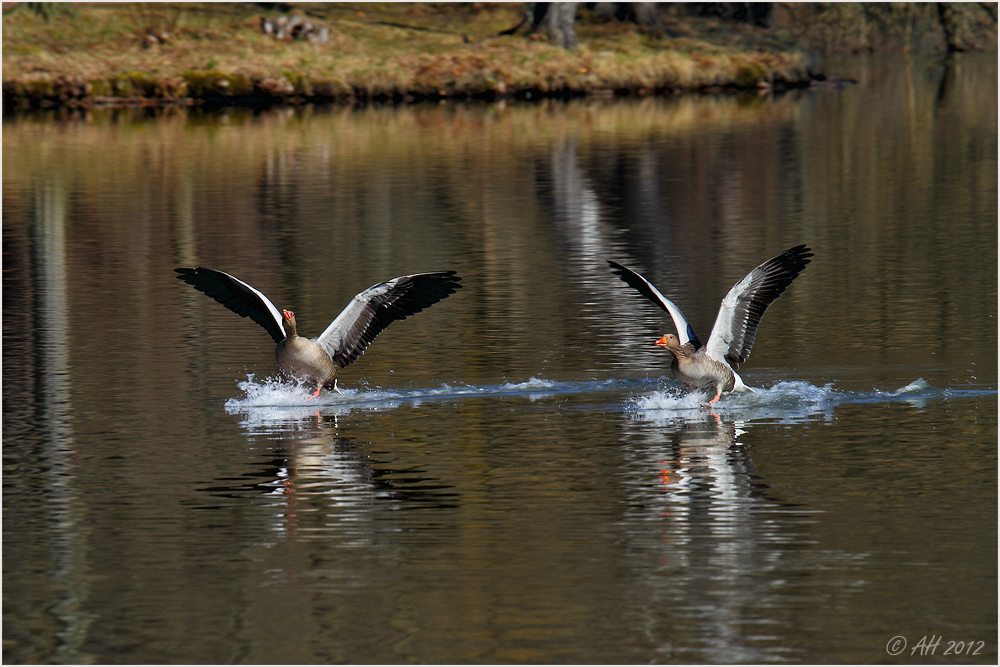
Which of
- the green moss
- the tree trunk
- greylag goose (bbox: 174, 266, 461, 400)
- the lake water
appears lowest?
the lake water

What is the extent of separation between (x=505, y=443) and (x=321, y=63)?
1841 inches

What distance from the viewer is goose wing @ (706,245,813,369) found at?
14.1m

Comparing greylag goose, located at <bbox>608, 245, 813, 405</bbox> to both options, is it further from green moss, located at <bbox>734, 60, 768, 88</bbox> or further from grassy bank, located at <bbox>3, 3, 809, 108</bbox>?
green moss, located at <bbox>734, 60, 768, 88</bbox>

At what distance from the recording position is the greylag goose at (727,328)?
13.6 metres

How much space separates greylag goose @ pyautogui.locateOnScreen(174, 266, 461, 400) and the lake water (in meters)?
0.40

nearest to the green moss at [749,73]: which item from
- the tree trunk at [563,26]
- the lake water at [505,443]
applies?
the tree trunk at [563,26]

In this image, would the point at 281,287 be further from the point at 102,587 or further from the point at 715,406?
the point at 102,587

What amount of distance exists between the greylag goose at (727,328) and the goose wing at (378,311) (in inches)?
66.5

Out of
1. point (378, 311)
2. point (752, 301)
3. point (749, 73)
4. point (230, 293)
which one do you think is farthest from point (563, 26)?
point (752, 301)

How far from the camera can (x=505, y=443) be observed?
41.2ft

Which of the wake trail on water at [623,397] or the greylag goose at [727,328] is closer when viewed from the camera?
the greylag goose at [727,328]

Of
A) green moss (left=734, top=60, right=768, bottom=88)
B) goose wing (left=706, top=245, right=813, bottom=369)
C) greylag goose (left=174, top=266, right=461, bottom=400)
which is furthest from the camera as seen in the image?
green moss (left=734, top=60, right=768, bottom=88)

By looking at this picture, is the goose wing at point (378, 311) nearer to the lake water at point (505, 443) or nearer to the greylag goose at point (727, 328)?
the lake water at point (505, 443)

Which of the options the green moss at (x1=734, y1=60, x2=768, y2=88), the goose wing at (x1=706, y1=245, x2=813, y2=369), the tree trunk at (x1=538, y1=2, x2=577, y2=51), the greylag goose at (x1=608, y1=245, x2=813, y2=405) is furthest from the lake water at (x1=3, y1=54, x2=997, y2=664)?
the tree trunk at (x1=538, y1=2, x2=577, y2=51)
